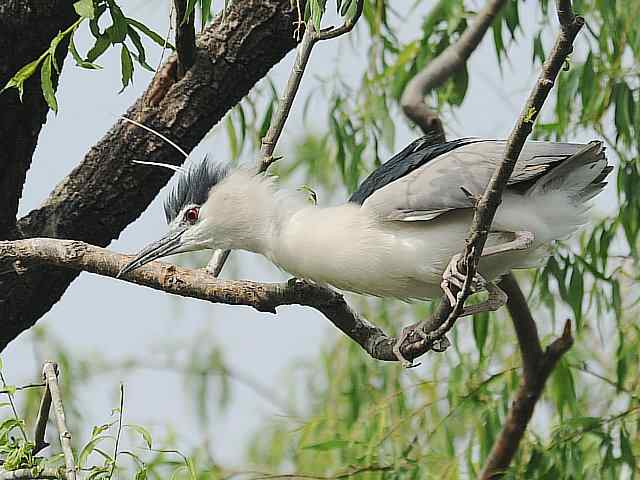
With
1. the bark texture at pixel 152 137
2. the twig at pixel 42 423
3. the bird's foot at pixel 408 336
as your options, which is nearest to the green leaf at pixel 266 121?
the bark texture at pixel 152 137

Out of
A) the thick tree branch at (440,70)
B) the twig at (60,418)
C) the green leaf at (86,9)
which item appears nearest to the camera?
the twig at (60,418)

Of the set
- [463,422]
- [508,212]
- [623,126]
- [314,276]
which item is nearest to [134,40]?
[314,276]

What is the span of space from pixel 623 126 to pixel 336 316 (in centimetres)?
66

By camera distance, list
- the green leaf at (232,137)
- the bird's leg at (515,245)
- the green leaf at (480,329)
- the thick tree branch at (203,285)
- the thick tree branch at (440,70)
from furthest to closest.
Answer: the green leaf at (232,137)
the green leaf at (480,329)
the thick tree branch at (440,70)
the thick tree branch at (203,285)
the bird's leg at (515,245)

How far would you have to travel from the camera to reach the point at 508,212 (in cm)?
120

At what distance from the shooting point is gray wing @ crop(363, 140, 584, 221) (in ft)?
3.95

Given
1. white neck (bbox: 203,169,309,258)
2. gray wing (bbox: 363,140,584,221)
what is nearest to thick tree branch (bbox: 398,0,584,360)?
gray wing (bbox: 363,140,584,221)

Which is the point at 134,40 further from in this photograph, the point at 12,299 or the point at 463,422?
the point at 463,422

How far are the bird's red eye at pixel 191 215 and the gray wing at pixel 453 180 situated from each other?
0.88ft

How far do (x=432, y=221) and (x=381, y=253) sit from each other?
70 mm

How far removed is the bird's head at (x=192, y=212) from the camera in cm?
142

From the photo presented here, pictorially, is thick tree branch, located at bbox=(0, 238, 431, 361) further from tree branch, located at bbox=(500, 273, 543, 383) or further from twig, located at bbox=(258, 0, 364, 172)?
tree branch, located at bbox=(500, 273, 543, 383)

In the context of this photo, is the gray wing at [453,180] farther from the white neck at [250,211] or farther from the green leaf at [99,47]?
the green leaf at [99,47]

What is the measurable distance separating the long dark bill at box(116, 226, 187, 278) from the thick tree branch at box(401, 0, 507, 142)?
432 millimetres
